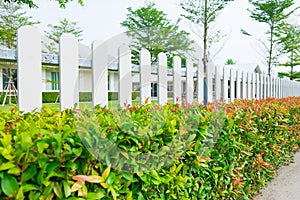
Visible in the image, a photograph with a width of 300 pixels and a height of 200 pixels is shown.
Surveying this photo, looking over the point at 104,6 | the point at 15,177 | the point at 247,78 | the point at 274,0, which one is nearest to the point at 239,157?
the point at 15,177

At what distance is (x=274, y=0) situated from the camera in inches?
521

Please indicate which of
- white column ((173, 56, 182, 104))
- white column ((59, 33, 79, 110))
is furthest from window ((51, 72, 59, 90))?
white column ((59, 33, 79, 110))

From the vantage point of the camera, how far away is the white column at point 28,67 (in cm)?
179

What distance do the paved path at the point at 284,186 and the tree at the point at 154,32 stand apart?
1088cm

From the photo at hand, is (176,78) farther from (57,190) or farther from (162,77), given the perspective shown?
(57,190)

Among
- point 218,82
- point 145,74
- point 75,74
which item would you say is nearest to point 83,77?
point 145,74

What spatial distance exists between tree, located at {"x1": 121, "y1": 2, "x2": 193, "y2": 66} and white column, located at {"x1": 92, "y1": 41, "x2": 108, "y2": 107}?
1182cm

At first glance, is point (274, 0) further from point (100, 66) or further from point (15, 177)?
point (15, 177)

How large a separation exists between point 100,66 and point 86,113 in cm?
76

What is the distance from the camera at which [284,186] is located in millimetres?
3137

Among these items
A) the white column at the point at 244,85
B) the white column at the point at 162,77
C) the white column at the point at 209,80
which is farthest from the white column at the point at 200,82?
the white column at the point at 244,85

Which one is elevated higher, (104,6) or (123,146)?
(104,6)

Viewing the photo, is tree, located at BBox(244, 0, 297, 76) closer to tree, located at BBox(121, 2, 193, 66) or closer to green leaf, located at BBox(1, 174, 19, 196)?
tree, located at BBox(121, 2, 193, 66)

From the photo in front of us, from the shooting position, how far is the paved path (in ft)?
9.31
